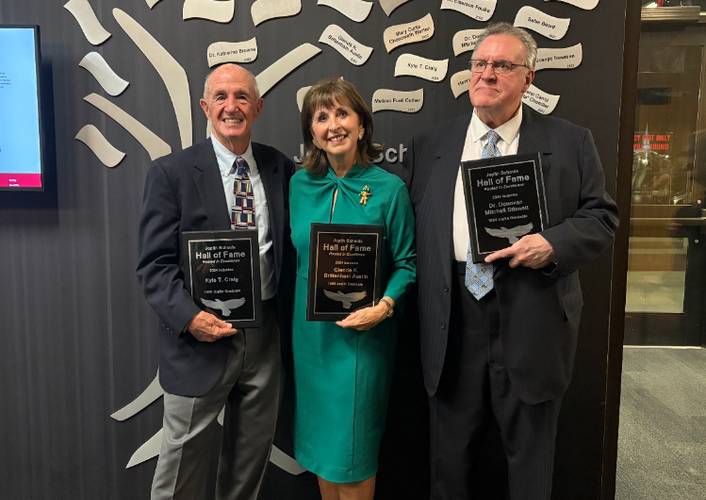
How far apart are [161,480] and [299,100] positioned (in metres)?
1.60

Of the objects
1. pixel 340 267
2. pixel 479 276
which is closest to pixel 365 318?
pixel 340 267

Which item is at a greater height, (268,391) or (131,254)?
(131,254)

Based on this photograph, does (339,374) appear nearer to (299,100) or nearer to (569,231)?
(569,231)

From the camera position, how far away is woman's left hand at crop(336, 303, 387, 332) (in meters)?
1.61

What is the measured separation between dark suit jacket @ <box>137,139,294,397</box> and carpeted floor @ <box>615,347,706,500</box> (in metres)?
2.22

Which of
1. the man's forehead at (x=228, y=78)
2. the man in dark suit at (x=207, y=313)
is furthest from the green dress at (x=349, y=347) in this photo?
the man's forehead at (x=228, y=78)

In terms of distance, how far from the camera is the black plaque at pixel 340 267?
1601 millimetres

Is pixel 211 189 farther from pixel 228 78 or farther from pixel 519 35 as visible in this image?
pixel 519 35

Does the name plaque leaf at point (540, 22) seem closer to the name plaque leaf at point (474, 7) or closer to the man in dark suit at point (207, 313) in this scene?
the name plaque leaf at point (474, 7)

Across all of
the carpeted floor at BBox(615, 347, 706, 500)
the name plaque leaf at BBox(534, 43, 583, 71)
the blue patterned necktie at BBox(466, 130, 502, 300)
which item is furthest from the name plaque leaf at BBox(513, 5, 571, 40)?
the carpeted floor at BBox(615, 347, 706, 500)

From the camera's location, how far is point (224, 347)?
1.68 m

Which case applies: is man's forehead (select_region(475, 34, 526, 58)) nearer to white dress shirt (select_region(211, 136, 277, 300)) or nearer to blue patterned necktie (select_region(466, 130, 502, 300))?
blue patterned necktie (select_region(466, 130, 502, 300))

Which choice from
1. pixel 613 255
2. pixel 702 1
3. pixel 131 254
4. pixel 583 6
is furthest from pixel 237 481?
pixel 702 1

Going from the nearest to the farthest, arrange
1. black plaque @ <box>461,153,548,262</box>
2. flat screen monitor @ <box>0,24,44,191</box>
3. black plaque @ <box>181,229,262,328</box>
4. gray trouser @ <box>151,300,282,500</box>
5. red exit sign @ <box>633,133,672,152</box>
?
black plaque @ <box>461,153,548,262</box>
black plaque @ <box>181,229,262,328</box>
gray trouser @ <box>151,300,282,500</box>
flat screen monitor @ <box>0,24,44,191</box>
red exit sign @ <box>633,133,672,152</box>
